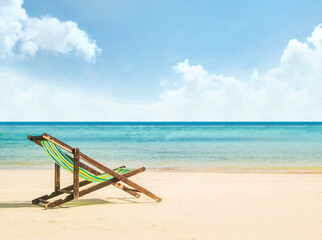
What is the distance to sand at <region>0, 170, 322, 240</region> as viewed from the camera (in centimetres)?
315

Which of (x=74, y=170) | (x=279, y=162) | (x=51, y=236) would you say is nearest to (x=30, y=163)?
(x=74, y=170)

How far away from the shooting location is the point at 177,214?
3.89 metres

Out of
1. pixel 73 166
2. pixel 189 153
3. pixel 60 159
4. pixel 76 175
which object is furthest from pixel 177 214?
pixel 189 153

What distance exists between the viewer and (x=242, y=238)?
9.89 feet

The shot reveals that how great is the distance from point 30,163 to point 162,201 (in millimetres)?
8355

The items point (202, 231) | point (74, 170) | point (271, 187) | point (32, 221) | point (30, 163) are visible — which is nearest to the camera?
point (202, 231)

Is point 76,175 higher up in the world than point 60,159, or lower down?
lower down

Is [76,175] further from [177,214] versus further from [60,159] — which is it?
[177,214]

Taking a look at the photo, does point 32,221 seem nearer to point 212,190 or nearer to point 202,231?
point 202,231

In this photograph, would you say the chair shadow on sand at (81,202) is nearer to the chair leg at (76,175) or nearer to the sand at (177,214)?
the sand at (177,214)

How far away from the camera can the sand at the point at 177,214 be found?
3.15 m

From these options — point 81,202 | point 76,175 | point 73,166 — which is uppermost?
point 73,166

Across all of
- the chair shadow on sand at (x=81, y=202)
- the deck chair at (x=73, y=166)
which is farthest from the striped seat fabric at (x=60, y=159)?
the chair shadow on sand at (x=81, y=202)

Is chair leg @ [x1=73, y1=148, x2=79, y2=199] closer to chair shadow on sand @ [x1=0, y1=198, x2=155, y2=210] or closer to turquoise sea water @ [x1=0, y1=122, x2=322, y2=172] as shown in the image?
chair shadow on sand @ [x1=0, y1=198, x2=155, y2=210]
